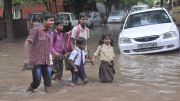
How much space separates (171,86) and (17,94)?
3.08 meters

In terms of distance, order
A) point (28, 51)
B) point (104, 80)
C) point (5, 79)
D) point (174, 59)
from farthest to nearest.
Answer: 1. point (174, 59)
2. point (5, 79)
3. point (104, 80)
4. point (28, 51)

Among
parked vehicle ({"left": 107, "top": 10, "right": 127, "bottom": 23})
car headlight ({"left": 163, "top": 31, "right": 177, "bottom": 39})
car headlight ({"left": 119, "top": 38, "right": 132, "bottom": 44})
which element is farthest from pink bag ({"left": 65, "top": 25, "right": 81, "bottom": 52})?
parked vehicle ({"left": 107, "top": 10, "right": 127, "bottom": 23})

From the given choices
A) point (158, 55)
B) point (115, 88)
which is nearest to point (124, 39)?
point (158, 55)

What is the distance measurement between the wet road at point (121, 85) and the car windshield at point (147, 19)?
7.73 feet

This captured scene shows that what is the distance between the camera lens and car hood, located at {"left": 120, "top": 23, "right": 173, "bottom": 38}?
15562 mm

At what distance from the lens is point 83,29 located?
35.8 ft

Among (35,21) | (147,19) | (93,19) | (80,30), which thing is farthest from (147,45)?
(93,19)

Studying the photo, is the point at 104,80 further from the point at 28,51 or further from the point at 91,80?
the point at 28,51

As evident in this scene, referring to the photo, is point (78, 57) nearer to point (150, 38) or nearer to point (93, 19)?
point (150, 38)

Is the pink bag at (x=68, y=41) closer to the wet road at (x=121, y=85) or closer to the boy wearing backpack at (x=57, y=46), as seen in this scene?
the boy wearing backpack at (x=57, y=46)

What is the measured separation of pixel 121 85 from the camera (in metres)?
10.2

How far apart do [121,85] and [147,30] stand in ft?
19.6

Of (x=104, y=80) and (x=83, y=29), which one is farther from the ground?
(x=83, y=29)

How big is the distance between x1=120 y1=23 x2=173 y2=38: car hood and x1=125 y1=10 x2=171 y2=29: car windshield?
1.32 feet
